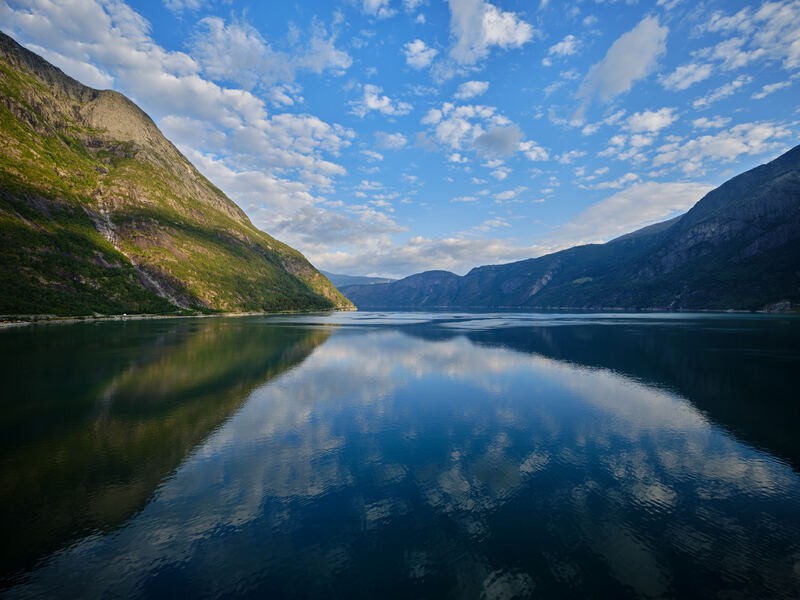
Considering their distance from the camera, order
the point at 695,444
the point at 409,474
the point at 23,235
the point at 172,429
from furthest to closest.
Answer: the point at 23,235 < the point at 172,429 < the point at 695,444 < the point at 409,474

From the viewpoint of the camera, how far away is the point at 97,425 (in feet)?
90.6

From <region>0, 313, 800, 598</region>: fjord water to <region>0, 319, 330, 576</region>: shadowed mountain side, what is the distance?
0.55 ft

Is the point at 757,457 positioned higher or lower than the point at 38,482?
lower

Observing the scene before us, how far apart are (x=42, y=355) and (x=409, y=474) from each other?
212ft

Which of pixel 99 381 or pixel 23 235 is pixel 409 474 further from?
pixel 23 235

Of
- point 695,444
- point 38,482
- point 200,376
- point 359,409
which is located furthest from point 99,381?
point 695,444

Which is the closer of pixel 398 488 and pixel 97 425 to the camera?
pixel 398 488

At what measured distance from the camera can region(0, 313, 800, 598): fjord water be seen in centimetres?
1263

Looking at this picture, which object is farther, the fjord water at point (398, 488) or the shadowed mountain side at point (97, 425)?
the shadowed mountain side at point (97, 425)

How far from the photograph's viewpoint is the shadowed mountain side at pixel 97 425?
53.5 feet

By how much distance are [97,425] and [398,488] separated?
23.9 metres

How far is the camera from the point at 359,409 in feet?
113

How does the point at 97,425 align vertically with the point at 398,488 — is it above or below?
above

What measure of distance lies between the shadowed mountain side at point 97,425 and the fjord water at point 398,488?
0.17 meters
